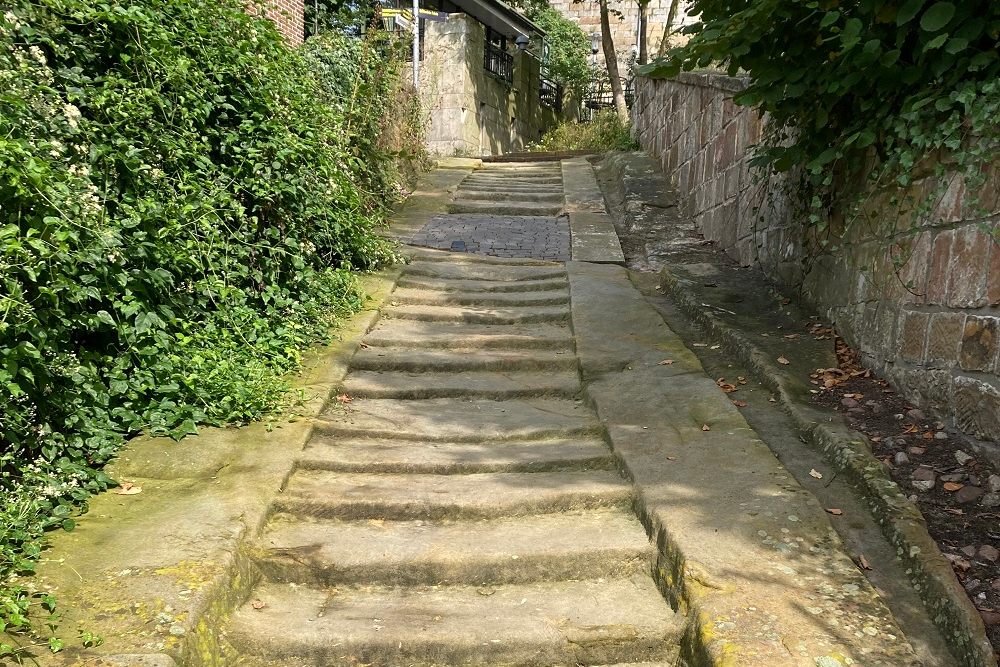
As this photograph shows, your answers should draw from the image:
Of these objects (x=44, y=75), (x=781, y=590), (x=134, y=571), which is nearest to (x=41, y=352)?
(x=134, y=571)

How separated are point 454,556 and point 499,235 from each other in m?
5.71

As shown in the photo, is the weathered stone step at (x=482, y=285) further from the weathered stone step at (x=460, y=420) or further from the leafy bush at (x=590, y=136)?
the leafy bush at (x=590, y=136)

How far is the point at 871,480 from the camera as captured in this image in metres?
2.94

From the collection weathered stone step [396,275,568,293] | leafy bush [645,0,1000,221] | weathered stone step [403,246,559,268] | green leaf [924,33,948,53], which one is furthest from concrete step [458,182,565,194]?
green leaf [924,33,948,53]

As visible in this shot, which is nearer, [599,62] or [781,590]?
[781,590]

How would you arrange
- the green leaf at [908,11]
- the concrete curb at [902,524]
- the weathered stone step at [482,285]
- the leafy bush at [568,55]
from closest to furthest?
the concrete curb at [902,524] → the green leaf at [908,11] → the weathered stone step at [482,285] → the leafy bush at [568,55]

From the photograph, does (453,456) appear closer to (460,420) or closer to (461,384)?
(460,420)

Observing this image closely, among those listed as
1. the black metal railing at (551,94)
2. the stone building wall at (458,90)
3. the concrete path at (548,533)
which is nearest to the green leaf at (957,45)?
the concrete path at (548,533)

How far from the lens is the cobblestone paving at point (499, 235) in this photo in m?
7.54

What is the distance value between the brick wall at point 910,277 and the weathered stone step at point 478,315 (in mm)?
1736

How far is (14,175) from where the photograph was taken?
8.74 ft

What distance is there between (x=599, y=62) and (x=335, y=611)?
24.3 metres

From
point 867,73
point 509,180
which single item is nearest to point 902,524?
point 867,73

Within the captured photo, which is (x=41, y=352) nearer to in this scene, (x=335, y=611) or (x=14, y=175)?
(x=14, y=175)
